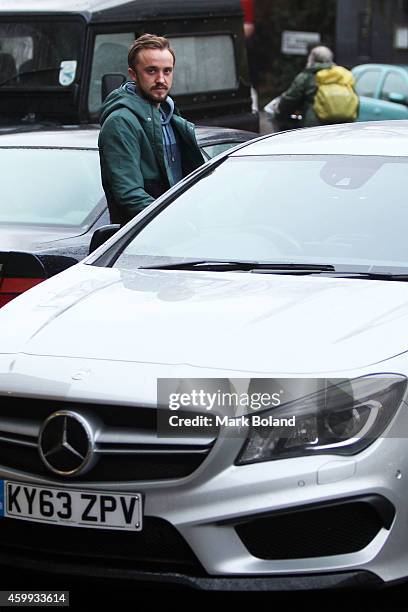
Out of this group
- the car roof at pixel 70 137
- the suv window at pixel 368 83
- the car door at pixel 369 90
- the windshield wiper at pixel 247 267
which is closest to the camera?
the windshield wiper at pixel 247 267

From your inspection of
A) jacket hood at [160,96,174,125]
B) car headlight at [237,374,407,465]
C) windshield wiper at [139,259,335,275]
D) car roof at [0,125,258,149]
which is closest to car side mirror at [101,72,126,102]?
car roof at [0,125,258,149]

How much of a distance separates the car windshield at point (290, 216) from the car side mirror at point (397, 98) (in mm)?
15830

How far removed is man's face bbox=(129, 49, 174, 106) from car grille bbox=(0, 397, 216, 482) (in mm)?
3007

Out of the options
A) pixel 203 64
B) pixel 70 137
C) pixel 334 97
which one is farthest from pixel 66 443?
pixel 334 97

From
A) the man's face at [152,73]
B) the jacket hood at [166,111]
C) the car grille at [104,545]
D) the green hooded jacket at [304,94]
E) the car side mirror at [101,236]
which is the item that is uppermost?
the man's face at [152,73]

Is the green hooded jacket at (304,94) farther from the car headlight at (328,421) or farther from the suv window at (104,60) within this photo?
the car headlight at (328,421)

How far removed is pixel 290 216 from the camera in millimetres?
5492

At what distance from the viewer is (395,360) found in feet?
13.8

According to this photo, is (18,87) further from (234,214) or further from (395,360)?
(395,360)

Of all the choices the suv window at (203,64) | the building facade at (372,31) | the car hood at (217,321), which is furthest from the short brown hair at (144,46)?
the building facade at (372,31)

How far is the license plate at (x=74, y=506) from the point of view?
13.6 ft

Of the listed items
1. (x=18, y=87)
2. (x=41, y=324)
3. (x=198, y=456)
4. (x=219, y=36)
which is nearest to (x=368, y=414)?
(x=198, y=456)

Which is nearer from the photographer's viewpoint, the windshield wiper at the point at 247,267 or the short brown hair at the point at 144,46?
the windshield wiper at the point at 247,267

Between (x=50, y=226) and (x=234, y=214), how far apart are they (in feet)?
5.29
